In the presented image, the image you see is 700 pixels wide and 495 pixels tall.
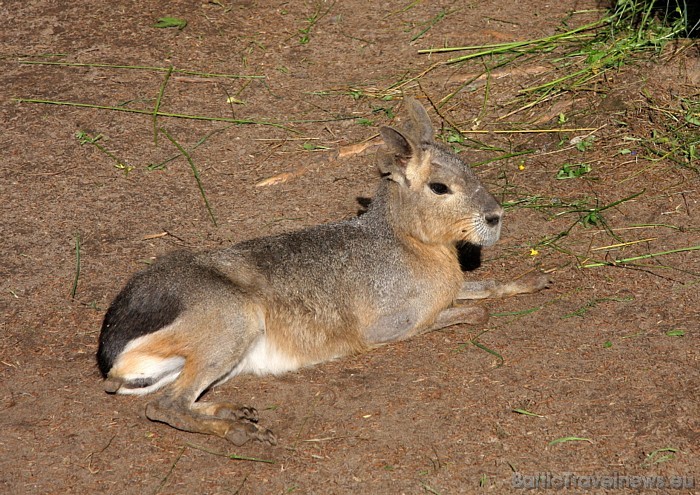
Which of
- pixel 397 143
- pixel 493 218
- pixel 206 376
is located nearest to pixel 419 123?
pixel 397 143

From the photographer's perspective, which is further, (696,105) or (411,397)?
(696,105)

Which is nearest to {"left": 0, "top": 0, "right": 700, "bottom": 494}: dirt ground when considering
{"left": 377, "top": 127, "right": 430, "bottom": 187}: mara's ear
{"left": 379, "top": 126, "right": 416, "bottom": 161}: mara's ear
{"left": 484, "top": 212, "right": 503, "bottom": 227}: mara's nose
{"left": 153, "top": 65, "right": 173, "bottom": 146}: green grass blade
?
{"left": 153, "top": 65, "right": 173, "bottom": 146}: green grass blade

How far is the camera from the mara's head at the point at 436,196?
14.8 ft

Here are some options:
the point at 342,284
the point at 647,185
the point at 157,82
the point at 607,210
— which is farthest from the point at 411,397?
the point at 157,82

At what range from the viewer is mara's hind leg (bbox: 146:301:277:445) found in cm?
390

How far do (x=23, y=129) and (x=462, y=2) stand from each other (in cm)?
383

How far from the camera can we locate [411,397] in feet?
13.2

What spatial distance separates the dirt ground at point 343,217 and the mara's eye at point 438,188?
711mm

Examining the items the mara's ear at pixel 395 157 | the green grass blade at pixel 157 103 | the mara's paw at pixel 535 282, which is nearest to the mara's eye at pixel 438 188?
the mara's ear at pixel 395 157

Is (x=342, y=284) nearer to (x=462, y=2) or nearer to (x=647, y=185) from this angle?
(x=647, y=185)

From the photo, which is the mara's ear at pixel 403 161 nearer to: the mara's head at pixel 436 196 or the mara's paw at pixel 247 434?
the mara's head at pixel 436 196

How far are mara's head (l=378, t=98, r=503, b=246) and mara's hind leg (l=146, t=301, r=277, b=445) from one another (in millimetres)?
1087

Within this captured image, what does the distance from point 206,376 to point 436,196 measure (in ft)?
4.92

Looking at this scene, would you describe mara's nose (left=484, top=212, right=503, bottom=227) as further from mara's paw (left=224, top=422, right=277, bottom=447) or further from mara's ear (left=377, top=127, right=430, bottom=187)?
mara's paw (left=224, top=422, right=277, bottom=447)
